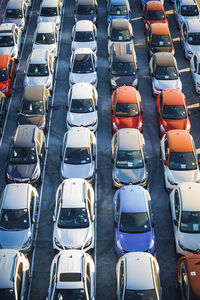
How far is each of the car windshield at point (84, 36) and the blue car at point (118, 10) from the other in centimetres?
350

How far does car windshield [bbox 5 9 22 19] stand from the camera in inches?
1256

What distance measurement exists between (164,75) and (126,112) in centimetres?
382

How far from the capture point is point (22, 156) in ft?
68.0

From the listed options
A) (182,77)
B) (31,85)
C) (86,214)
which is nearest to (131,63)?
(182,77)

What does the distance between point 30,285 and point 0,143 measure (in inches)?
340

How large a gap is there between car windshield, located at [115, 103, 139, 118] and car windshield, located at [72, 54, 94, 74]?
4013mm

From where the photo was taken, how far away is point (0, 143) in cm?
2361

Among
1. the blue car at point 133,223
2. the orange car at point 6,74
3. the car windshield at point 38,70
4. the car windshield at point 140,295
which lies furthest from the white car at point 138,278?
the orange car at point 6,74

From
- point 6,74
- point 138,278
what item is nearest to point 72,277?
point 138,278

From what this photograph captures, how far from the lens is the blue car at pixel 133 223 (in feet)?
56.9

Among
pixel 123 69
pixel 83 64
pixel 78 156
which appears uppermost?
pixel 83 64

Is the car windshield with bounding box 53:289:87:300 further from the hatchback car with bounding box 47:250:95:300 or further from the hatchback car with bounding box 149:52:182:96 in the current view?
the hatchback car with bounding box 149:52:182:96

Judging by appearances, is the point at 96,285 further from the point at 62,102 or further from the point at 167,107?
the point at 62,102

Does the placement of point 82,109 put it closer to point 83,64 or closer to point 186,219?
point 83,64
